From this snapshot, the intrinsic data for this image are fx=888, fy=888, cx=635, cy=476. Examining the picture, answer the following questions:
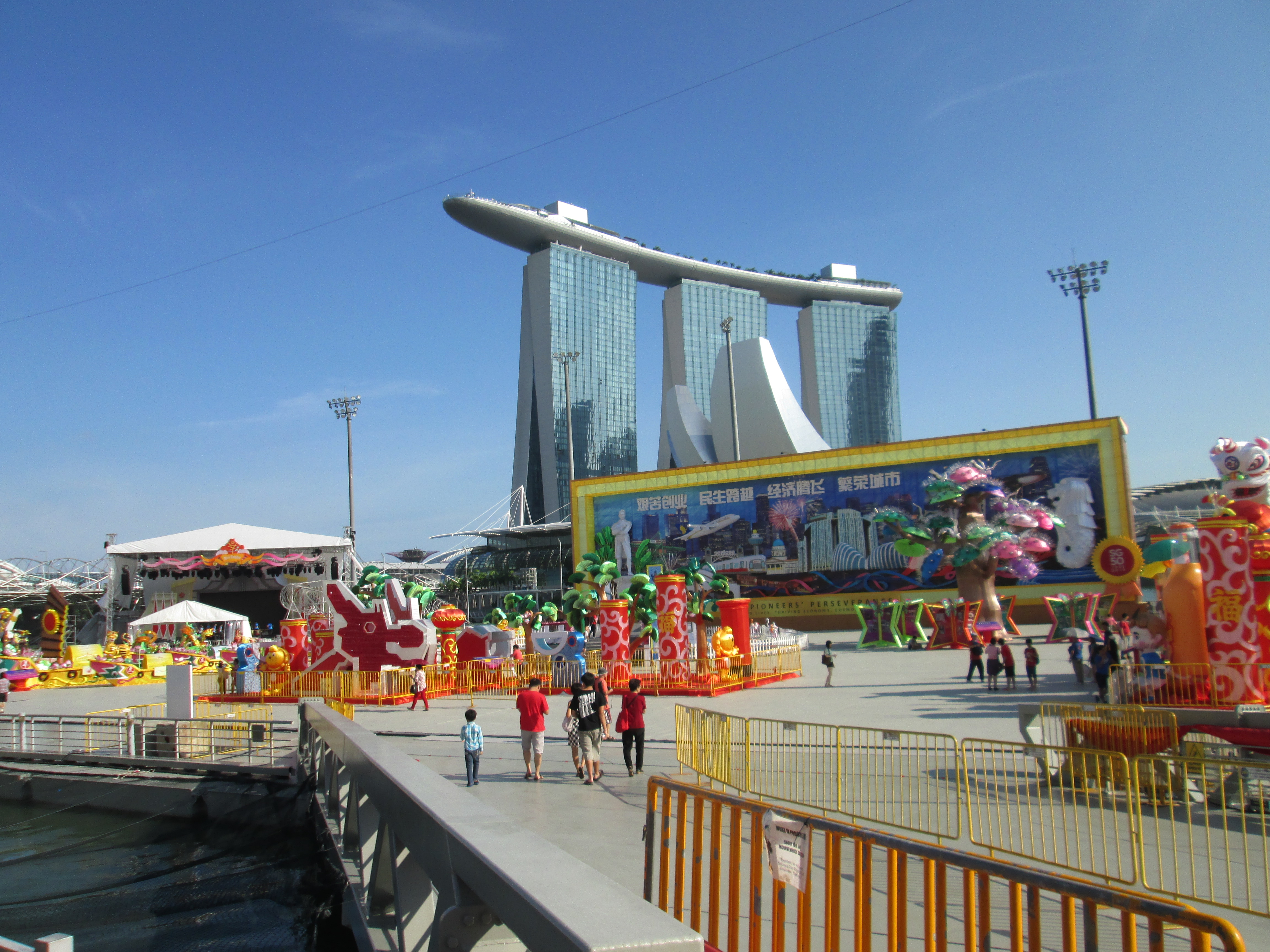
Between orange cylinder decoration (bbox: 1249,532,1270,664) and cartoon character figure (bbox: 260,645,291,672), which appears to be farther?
cartoon character figure (bbox: 260,645,291,672)

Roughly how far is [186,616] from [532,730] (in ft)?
99.8

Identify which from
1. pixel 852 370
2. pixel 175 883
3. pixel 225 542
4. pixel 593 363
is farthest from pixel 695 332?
pixel 175 883

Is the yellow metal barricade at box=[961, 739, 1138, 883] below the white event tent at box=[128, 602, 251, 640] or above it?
below

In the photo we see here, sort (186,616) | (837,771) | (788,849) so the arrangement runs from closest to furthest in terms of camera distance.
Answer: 1. (788,849)
2. (837,771)
3. (186,616)

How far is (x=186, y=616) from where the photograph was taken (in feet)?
120

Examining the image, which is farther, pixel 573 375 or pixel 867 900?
pixel 573 375

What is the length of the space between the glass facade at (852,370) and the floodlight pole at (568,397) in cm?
4621

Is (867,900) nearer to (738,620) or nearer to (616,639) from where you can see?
(616,639)

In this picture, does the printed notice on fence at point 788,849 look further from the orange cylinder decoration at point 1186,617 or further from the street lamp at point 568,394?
the street lamp at point 568,394

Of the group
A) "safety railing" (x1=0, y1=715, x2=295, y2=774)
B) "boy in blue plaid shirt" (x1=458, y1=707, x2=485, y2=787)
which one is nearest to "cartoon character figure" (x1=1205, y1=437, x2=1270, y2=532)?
"boy in blue plaid shirt" (x1=458, y1=707, x2=485, y2=787)

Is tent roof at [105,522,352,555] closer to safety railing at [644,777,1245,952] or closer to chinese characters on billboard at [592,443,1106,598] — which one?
chinese characters on billboard at [592,443,1106,598]

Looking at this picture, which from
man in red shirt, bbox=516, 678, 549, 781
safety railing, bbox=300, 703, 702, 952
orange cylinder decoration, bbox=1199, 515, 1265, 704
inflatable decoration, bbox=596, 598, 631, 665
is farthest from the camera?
inflatable decoration, bbox=596, 598, 631, 665

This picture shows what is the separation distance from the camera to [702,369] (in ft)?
414

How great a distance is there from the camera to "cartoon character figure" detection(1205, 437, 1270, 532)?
15.8 m
